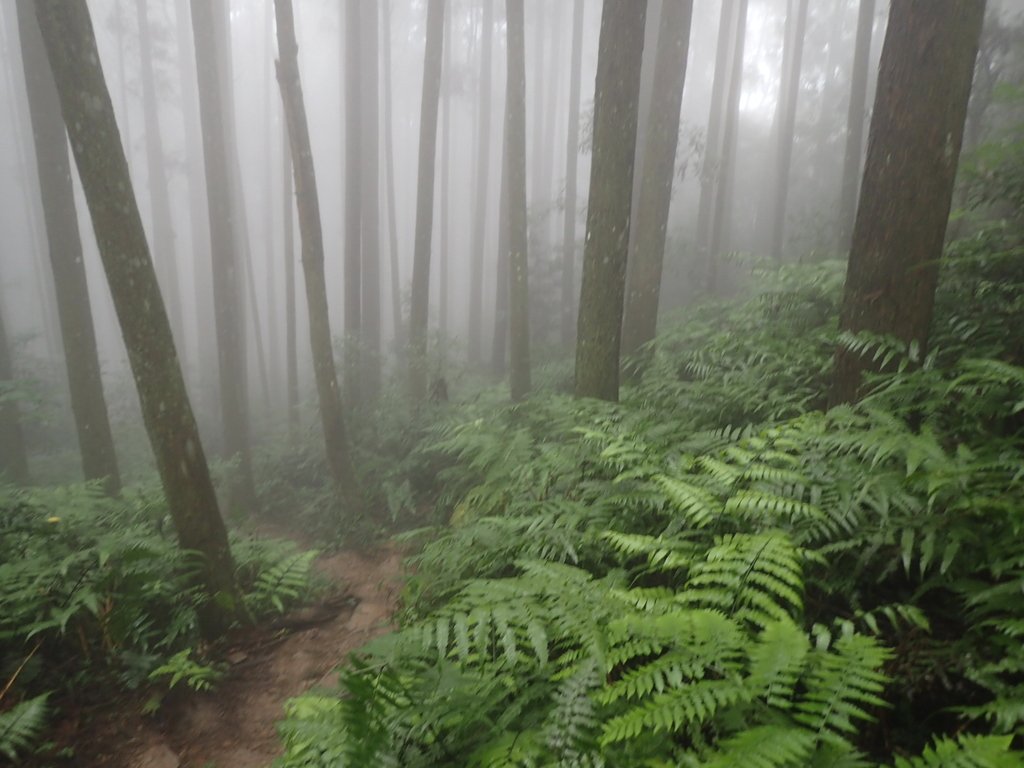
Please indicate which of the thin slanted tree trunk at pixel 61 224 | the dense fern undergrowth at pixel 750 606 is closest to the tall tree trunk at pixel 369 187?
the thin slanted tree trunk at pixel 61 224

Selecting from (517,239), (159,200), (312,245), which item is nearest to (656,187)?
(517,239)

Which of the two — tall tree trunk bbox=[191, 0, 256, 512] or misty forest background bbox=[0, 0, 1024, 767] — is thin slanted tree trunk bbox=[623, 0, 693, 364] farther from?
tall tree trunk bbox=[191, 0, 256, 512]

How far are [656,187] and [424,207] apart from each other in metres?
7.00

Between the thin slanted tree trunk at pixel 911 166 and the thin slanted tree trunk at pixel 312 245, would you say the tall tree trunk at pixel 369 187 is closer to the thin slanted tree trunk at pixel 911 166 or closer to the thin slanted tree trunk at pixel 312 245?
the thin slanted tree trunk at pixel 312 245

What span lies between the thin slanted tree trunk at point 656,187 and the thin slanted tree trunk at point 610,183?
2926 millimetres

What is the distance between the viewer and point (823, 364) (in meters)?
5.21

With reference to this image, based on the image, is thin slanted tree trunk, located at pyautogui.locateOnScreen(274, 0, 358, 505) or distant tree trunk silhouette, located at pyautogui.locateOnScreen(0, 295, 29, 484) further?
distant tree trunk silhouette, located at pyautogui.locateOnScreen(0, 295, 29, 484)

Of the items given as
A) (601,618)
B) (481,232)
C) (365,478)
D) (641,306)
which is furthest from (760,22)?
(601,618)

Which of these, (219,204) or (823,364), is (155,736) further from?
(219,204)

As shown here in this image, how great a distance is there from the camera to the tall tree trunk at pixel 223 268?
483 inches

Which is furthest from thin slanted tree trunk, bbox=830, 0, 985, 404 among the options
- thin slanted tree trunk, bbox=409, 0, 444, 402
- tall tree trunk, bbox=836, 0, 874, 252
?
tall tree trunk, bbox=836, 0, 874, 252

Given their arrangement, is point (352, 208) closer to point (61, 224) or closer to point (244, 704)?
point (61, 224)

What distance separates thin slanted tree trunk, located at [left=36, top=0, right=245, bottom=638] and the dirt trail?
2.03 ft

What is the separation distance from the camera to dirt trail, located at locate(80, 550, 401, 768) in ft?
13.1
